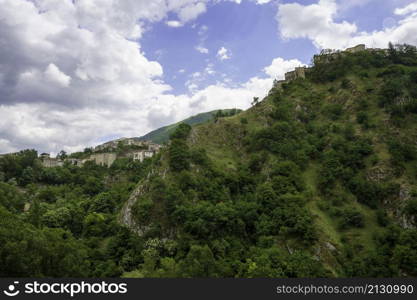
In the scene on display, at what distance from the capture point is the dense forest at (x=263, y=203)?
36938 millimetres

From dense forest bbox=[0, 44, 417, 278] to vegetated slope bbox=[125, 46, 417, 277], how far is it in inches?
8.9

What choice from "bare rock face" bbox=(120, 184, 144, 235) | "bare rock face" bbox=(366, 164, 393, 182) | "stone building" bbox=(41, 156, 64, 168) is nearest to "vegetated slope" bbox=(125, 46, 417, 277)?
"bare rock face" bbox=(366, 164, 393, 182)

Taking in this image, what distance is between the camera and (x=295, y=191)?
170 ft

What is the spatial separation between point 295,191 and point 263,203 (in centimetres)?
621

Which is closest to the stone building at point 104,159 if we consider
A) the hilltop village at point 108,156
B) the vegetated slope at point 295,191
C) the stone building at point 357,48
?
the hilltop village at point 108,156

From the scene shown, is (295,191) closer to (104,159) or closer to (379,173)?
(379,173)

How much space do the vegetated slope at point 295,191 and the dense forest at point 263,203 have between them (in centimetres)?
23

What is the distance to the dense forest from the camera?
3694cm

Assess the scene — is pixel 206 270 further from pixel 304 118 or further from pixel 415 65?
pixel 415 65

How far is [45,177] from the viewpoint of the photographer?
90500 millimetres

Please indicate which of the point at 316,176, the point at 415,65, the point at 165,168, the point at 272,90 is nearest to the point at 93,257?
the point at 165,168

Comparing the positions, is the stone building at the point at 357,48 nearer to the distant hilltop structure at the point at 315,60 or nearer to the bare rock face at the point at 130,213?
the distant hilltop structure at the point at 315,60

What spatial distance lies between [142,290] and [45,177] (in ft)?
Result: 286

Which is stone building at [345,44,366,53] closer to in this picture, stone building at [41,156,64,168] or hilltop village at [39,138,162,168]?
hilltop village at [39,138,162,168]
